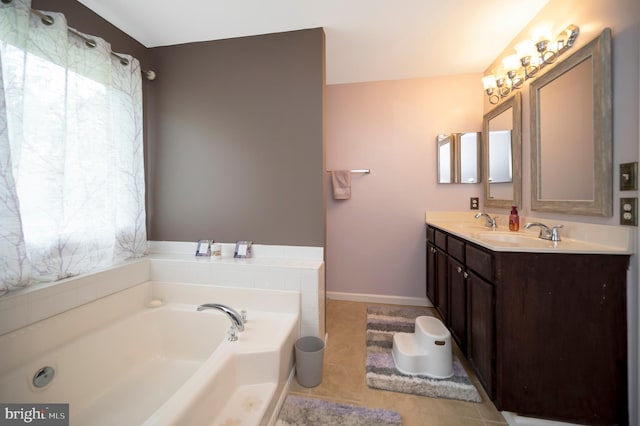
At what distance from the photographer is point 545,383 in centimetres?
120

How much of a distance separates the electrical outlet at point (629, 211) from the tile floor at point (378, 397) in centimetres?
114

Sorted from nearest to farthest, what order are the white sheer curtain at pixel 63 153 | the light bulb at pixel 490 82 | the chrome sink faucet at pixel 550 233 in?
the white sheer curtain at pixel 63 153 < the chrome sink faucet at pixel 550 233 < the light bulb at pixel 490 82

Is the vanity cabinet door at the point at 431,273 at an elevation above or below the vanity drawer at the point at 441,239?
below

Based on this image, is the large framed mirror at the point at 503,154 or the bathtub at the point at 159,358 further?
the large framed mirror at the point at 503,154

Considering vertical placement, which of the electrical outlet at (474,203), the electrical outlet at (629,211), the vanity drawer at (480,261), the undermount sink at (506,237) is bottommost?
the vanity drawer at (480,261)

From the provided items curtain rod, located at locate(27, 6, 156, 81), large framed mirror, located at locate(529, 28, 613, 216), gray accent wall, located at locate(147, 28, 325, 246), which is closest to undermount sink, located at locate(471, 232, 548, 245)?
large framed mirror, located at locate(529, 28, 613, 216)

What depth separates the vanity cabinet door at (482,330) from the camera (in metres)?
1.29

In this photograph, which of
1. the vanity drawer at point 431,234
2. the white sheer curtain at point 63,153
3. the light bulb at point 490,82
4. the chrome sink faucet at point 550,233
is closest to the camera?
the white sheer curtain at point 63,153

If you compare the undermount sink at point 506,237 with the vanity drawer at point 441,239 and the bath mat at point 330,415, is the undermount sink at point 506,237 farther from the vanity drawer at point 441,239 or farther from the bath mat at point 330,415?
the bath mat at point 330,415

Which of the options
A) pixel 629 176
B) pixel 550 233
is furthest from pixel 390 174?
pixel 629 176

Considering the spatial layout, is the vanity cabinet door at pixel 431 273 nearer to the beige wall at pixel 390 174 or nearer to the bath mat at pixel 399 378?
the beige wall at pixel 390 174

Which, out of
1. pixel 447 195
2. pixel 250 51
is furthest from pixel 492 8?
pixel 250 51

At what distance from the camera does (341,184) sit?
2.67 m

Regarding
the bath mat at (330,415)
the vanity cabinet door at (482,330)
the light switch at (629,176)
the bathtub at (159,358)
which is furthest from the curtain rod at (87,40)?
the light switch at (629,176)
